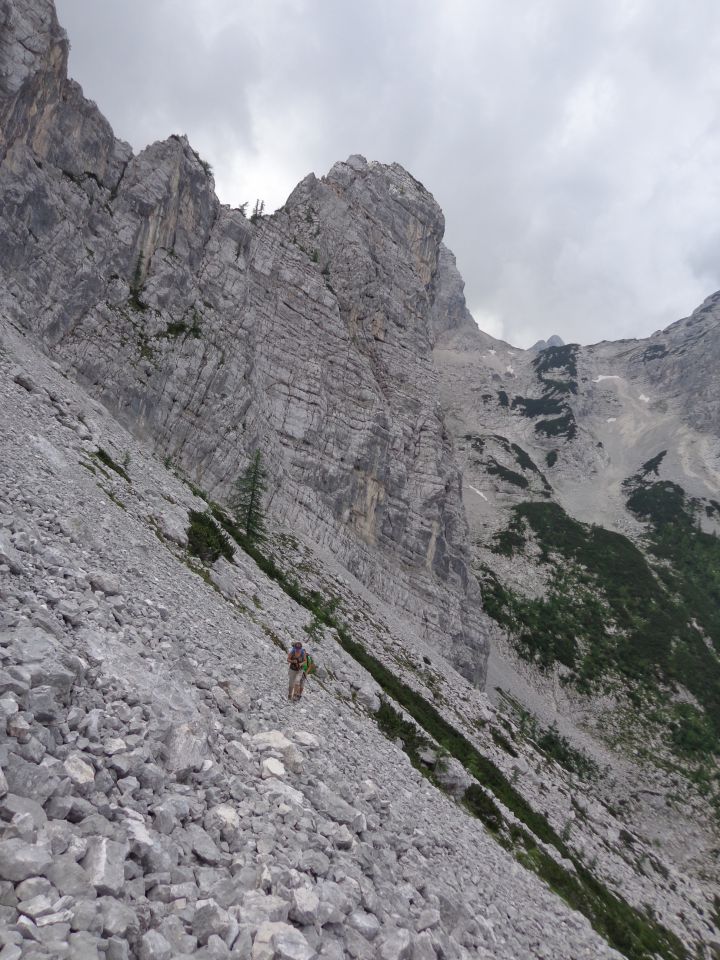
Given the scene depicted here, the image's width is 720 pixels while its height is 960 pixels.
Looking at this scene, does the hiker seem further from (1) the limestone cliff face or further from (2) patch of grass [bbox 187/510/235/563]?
(1) the limestone cliff face

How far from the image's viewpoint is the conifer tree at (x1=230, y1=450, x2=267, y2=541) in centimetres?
4106

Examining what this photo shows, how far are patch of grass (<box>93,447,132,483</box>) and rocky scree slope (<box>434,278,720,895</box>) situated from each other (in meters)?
62.9

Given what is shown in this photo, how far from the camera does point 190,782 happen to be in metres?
6.89

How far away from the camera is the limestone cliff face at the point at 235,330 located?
44.0 metres

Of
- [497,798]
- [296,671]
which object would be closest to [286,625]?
[296,671]

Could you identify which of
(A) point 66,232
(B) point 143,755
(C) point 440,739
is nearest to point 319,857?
(B) point 143,755

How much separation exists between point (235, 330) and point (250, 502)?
2404 centimetres

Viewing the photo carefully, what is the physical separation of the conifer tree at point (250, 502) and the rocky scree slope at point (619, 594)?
47.1 m

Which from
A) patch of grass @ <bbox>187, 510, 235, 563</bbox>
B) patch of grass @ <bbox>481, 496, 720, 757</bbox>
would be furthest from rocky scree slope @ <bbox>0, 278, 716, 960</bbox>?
patch of grass @ <bbox>481, 496, 720, 757</bbox>

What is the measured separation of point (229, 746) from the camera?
331 inches

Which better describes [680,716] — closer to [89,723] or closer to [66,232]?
[89,723]

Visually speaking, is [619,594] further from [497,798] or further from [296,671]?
[296,671]

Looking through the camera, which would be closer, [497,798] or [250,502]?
[497,798]

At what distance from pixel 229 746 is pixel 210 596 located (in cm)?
1005
